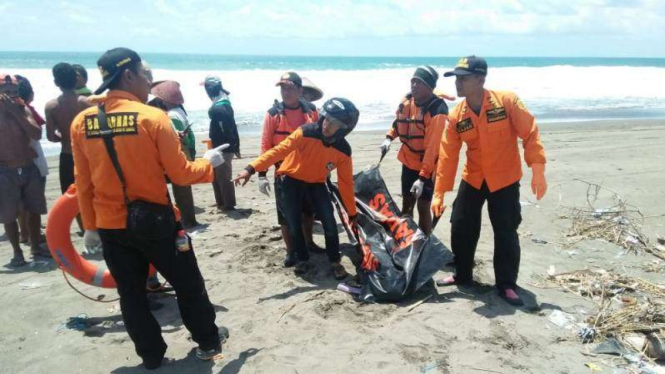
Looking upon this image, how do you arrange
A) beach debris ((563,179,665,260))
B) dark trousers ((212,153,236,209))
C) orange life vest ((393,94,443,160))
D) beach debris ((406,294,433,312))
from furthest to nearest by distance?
dark trousers ((212,153,236,209)) → beach debris ((563,179,665,260)) → orange life vest ((393,94,443,160)) → beach debris ((406,294,433,312))

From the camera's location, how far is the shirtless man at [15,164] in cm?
496

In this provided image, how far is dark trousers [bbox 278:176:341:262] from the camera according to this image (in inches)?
181

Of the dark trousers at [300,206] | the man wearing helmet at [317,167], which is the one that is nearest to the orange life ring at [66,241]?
the man wearing helmet at [317,167]

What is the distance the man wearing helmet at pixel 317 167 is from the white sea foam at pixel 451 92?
10178mm

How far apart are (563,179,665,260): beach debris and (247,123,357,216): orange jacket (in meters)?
2.80

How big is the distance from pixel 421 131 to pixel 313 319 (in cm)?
222

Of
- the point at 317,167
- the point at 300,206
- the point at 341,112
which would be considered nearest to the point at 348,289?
the point at 300,206

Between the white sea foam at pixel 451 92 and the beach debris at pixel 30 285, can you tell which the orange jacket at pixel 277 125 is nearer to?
the beach debris at pixel 30 285

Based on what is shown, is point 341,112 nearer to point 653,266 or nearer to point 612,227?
point 653,266

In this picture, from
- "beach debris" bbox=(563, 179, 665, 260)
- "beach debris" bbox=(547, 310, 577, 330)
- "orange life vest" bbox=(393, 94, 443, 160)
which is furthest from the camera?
"beach debris" bbox=(563, 179, 665, 260)

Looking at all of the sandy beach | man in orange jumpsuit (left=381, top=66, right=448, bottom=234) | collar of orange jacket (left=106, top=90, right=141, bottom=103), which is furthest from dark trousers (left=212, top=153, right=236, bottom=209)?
collar of orange jacket (left=106, top=90, right=141, bottom=103)

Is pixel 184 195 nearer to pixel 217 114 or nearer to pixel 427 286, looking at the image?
pixel 217 114

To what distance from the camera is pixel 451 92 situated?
22.2 metres

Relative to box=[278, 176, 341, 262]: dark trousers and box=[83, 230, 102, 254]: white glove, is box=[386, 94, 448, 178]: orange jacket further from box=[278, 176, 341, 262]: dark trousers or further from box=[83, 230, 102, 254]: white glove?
box=[83, 230, 102, 254]: white glove
